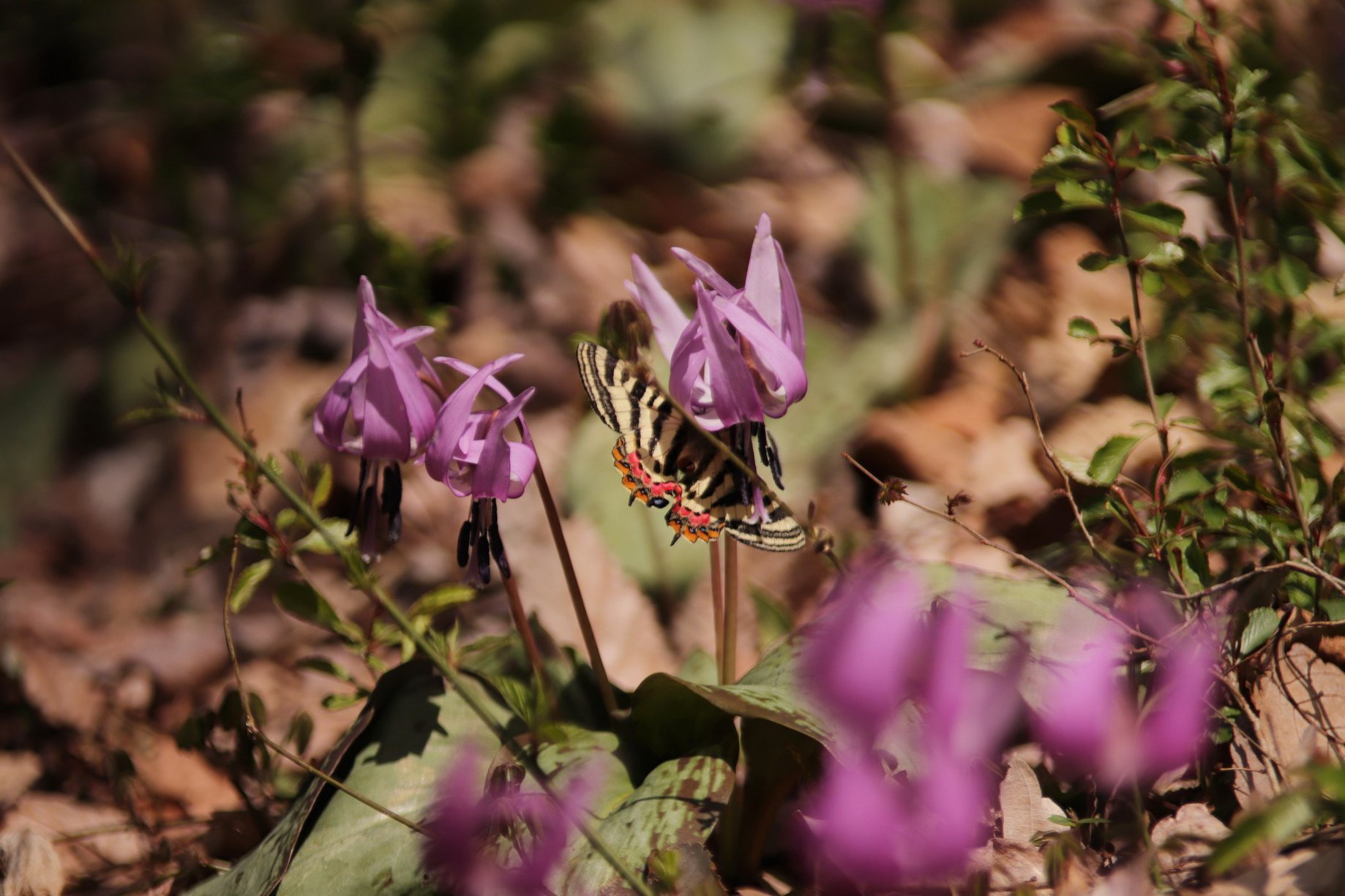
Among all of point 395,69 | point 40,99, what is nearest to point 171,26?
point 40,99

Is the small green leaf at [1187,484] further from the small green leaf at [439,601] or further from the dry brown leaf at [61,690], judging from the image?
the dry brown leaf at [61,690]

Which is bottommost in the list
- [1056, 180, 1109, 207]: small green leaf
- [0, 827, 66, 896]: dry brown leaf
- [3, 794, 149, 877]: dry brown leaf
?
[3, 794, 149, 877]: dry brown leaf

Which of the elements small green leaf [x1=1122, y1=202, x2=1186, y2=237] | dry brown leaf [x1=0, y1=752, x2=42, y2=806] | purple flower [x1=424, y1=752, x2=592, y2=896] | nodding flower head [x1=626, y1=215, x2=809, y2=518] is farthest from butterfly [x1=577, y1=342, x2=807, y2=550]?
dry brown leaf [x1=0, y1=752, x2=42, y2=806]

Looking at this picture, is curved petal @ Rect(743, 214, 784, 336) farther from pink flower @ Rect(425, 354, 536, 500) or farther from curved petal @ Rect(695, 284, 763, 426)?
pink flower @ Rect(425, 354, 536, 500)

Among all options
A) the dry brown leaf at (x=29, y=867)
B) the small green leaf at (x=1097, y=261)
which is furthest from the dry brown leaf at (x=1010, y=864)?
the dry brown leaf at (x=29, y=867)

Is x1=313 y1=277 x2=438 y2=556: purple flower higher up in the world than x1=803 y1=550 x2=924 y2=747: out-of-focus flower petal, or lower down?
lower down

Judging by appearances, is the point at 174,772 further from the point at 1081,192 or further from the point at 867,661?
the point at 1081,192
